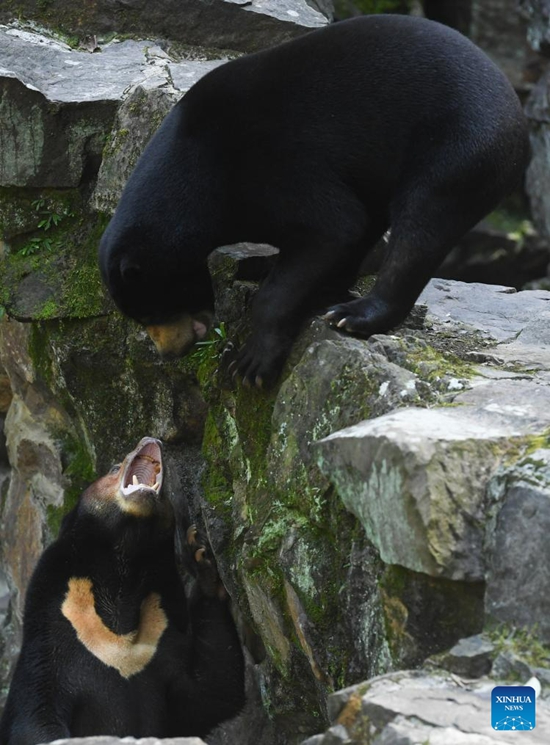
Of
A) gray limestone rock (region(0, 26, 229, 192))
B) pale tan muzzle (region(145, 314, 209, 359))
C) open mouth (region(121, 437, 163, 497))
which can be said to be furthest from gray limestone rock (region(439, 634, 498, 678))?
gray limestone rock (region(0, 26, 229, 192))

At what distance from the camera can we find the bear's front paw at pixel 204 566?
4.30 m

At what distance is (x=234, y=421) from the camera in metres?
4.28

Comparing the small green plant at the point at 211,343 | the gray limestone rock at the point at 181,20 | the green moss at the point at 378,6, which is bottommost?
the small green plant at the point at 211,343

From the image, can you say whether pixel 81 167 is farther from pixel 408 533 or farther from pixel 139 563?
pixel 408 533

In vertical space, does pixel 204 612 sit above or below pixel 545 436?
below

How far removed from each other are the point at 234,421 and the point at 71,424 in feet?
5.58

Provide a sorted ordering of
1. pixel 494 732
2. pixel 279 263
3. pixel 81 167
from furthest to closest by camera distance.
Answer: pixel 81 167 → pixel 279 263 → pixel 494 732

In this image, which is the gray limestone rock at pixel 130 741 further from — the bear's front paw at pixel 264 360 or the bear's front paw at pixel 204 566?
the bear's front paw at pixel 204 566

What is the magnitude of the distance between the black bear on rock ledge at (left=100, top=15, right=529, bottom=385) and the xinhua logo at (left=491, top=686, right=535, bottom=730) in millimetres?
1571

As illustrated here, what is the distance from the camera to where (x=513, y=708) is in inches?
91.4

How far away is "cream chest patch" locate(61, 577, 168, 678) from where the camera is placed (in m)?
4.24

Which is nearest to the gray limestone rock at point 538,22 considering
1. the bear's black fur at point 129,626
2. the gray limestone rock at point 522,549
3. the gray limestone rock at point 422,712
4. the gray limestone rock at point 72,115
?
the gray limestone rock at point 72,115

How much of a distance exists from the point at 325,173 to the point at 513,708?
2.14 m

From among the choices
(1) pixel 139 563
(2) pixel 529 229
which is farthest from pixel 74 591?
(2) pixel 529 229
